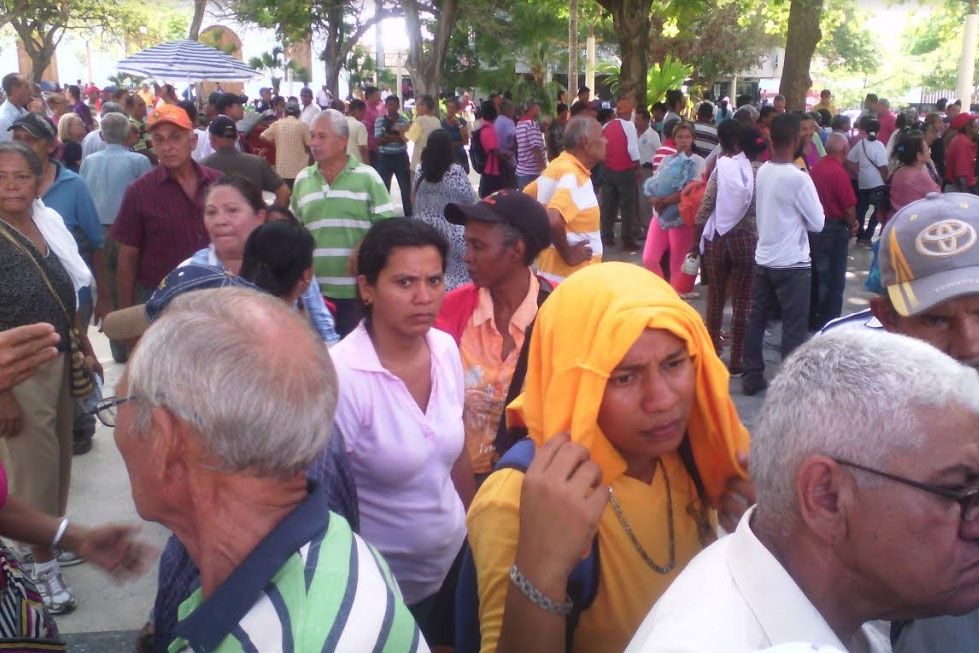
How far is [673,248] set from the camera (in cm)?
904

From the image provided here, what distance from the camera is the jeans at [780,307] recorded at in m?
6.86

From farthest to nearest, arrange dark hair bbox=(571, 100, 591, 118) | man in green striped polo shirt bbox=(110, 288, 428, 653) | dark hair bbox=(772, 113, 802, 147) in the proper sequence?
dark hair bbox=(571, 100, 591, 118), dark hair bbox=(772, 113, 802, 147), man in green striped polo shirt bbox=(110, 288, 428, 653)

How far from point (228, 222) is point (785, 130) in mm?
4372

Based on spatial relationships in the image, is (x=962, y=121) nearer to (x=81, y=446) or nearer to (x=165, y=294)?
(x=81, y=446)

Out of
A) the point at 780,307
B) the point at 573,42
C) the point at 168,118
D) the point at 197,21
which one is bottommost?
the point at 780,307

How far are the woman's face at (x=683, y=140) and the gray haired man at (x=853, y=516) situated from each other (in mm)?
8245

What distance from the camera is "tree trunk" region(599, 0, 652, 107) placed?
579 inches

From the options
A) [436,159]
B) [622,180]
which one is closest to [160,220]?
[436,159]

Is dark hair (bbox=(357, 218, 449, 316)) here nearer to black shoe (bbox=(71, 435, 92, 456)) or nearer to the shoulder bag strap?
the shoulder bag strap

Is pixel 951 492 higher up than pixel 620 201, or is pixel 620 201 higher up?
pixel 951 492

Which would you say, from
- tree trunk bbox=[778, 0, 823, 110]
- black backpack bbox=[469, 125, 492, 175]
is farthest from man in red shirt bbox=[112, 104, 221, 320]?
tree trunk bbox=[778, 0, 823, 110]

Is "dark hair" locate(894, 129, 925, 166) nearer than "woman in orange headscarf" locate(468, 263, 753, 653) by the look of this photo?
No

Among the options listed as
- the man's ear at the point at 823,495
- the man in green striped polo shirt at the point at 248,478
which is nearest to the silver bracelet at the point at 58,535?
the man in green striped polo shirt at the point at 248,478

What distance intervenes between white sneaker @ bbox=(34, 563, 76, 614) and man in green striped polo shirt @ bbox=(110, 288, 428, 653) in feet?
9.16
